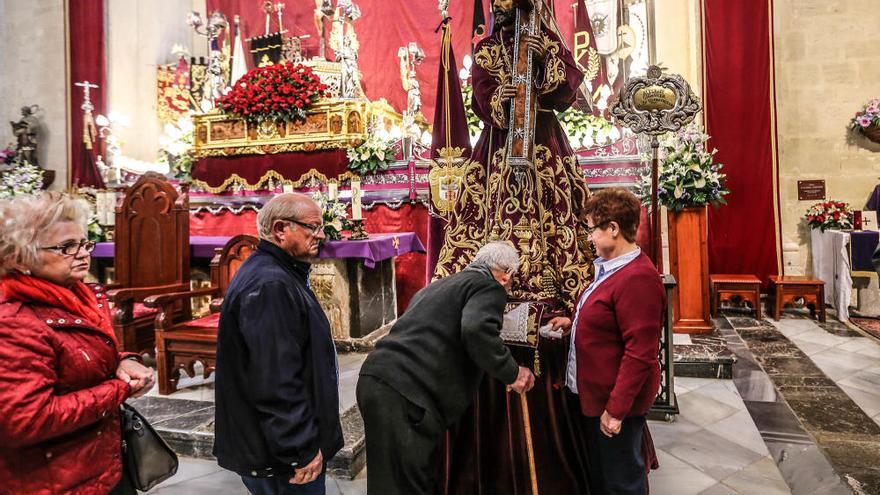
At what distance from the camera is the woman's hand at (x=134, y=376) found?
1.71 meters

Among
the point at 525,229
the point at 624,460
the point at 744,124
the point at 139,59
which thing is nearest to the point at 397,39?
the point at 139,59

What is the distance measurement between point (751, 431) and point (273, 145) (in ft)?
19.9

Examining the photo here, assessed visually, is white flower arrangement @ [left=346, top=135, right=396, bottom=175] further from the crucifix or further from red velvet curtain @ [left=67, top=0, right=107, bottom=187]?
red velvet curtain @ [left=67, top=0, right=107, bottom=187]

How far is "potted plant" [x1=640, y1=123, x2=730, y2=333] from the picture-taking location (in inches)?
220

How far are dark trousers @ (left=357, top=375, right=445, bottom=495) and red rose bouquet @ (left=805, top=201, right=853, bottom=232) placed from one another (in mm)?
7559

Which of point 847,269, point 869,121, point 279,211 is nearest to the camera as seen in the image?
point 279,211

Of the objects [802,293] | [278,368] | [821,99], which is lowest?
[802,293]

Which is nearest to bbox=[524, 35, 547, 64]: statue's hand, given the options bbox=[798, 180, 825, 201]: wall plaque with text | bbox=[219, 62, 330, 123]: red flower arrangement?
bbox=[219, 62, 330, 123]: red flower arrangement

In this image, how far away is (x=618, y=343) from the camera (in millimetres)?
2143

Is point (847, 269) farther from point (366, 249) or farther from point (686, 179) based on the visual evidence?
point (366, 249)

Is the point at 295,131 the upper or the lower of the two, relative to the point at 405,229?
upper

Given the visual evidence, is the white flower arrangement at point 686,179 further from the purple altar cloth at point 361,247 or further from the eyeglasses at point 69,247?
the eyeglasses at point 69,247

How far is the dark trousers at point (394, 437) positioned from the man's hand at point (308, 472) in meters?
0.30

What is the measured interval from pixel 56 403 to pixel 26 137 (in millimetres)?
11456
